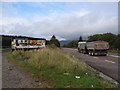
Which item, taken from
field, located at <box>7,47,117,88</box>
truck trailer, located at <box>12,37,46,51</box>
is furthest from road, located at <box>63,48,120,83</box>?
truck trailer, located at <box>12,37,46,51</box>

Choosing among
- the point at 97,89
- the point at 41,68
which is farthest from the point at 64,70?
the point at 97,89

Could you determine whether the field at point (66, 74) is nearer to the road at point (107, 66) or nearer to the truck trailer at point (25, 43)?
the road at point (107, 66)

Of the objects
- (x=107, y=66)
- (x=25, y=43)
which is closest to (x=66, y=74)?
(x=107, y=66)

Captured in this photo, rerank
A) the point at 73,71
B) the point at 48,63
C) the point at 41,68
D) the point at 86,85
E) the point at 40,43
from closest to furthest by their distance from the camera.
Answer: the point at 86,85 → the point at 73,71 → the point at 41,68 → the point at 48,63 → the point at 40,43

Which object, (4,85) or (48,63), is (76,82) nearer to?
(4,85)

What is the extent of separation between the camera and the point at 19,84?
16.2 feet

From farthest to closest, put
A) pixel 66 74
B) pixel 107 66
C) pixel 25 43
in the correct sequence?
pixel 25 43
pixel 107 66
pixel 66 74

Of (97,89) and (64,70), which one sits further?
(64,70)

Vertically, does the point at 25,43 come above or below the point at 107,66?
above

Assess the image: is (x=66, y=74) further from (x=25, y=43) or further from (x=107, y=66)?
(x=25, y=43)

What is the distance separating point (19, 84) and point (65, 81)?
73.2 inches

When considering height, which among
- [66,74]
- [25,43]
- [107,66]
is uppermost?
[25,43]

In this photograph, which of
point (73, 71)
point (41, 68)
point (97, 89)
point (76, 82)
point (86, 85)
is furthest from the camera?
point (41, 68)

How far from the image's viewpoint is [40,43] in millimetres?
33781
